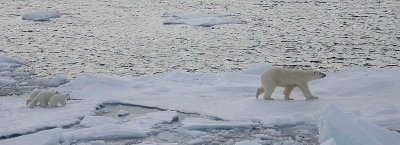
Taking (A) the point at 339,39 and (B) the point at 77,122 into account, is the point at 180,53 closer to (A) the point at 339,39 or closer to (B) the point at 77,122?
(A) the point at 339,39

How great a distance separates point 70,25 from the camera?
2834cm

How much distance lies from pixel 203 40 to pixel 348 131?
15917mm

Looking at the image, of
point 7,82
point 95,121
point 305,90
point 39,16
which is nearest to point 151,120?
point 95,121

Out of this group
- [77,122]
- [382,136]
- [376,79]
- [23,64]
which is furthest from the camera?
[23,64]

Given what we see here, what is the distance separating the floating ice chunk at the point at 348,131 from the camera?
254 inches

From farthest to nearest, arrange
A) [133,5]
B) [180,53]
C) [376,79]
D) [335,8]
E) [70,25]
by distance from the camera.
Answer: [133,5]
[335,8]
[70,25]
[180,53]
[376,79]

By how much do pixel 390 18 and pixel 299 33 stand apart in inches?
306

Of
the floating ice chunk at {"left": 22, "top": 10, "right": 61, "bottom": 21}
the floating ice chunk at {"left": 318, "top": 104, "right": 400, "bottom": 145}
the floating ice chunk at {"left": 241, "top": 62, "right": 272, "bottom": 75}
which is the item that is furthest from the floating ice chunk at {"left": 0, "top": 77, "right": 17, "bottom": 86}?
the floating ice chunk at {"left": 22, "top": 10, "right": 61, "bottom": 21}

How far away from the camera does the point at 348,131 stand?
21.5 ft

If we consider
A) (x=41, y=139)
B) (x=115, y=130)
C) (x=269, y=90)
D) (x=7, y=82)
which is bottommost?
(x=41, y=139)

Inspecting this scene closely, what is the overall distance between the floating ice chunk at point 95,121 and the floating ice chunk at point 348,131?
3.22m

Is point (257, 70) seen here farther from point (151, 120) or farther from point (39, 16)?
point (39, 16)

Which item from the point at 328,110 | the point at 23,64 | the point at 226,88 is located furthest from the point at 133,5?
the point at 328,110

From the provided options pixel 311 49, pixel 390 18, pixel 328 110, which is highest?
pixel 390 18
